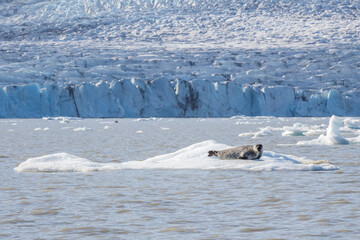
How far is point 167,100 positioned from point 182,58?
1495cm

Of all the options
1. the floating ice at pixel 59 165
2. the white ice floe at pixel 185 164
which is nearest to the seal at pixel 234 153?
the white ice floe at pixel 185 164

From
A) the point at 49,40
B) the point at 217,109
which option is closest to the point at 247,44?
the point at 49,40

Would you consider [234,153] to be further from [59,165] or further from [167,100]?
[167,100]

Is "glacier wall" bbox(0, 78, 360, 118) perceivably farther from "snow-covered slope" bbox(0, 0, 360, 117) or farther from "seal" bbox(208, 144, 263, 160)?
"seal" bbox(208, 144, 263, 160)

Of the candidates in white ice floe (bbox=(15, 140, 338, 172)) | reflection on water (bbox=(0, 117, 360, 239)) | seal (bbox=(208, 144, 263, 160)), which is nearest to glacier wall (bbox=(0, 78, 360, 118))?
white ice floe (bbox=(15, 140, 338, 172))

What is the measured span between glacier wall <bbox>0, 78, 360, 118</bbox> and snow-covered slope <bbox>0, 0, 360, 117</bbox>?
67 millimetres

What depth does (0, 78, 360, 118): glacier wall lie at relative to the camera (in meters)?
36.7

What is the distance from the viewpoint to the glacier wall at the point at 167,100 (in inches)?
1443

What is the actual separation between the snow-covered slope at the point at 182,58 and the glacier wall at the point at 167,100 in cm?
7

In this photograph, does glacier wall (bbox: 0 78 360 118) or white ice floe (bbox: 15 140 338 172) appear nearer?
white ice floe (bbox: 15 140 338 172)

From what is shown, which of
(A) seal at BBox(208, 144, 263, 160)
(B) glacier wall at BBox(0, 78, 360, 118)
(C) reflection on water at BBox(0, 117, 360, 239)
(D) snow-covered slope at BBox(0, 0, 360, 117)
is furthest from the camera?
(D) snow-covered slope at BBox(0, 0, 360, 117)

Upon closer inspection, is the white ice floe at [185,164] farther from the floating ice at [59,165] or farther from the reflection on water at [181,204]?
the reflection on water at [181,204]

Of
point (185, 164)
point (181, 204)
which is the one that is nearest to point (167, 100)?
point (185, 164)

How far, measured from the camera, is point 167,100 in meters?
39.3
